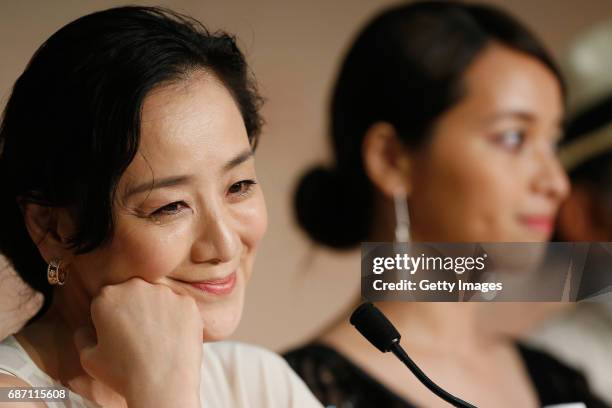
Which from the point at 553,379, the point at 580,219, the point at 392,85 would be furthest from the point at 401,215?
the point at 580,219

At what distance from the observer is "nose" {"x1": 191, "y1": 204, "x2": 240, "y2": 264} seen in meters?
0.96

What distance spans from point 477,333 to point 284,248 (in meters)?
0.33

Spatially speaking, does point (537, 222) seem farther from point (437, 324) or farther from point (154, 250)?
point (154, 250)

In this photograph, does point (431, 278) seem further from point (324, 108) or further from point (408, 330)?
point (324, 108)

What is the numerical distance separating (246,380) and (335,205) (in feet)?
1.54

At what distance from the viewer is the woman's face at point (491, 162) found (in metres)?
1.44

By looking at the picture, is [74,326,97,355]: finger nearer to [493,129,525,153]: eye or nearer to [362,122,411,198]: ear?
[362,122,411,198]: ear

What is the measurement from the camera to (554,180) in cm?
146

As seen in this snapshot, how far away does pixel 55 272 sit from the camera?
3.18 feet

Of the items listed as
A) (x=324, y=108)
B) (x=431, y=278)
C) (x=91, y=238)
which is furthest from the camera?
(x=324, y=108)

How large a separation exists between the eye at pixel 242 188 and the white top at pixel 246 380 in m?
0.21

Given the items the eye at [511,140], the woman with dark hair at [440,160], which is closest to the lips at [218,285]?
the woman with dark hair at [440,160]

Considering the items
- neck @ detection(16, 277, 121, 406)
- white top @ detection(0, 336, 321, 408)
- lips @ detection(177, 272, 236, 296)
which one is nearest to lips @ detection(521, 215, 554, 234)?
white top @ detection(0, 336, 321, 408)

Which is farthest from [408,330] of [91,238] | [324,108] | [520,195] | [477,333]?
[91,238]
